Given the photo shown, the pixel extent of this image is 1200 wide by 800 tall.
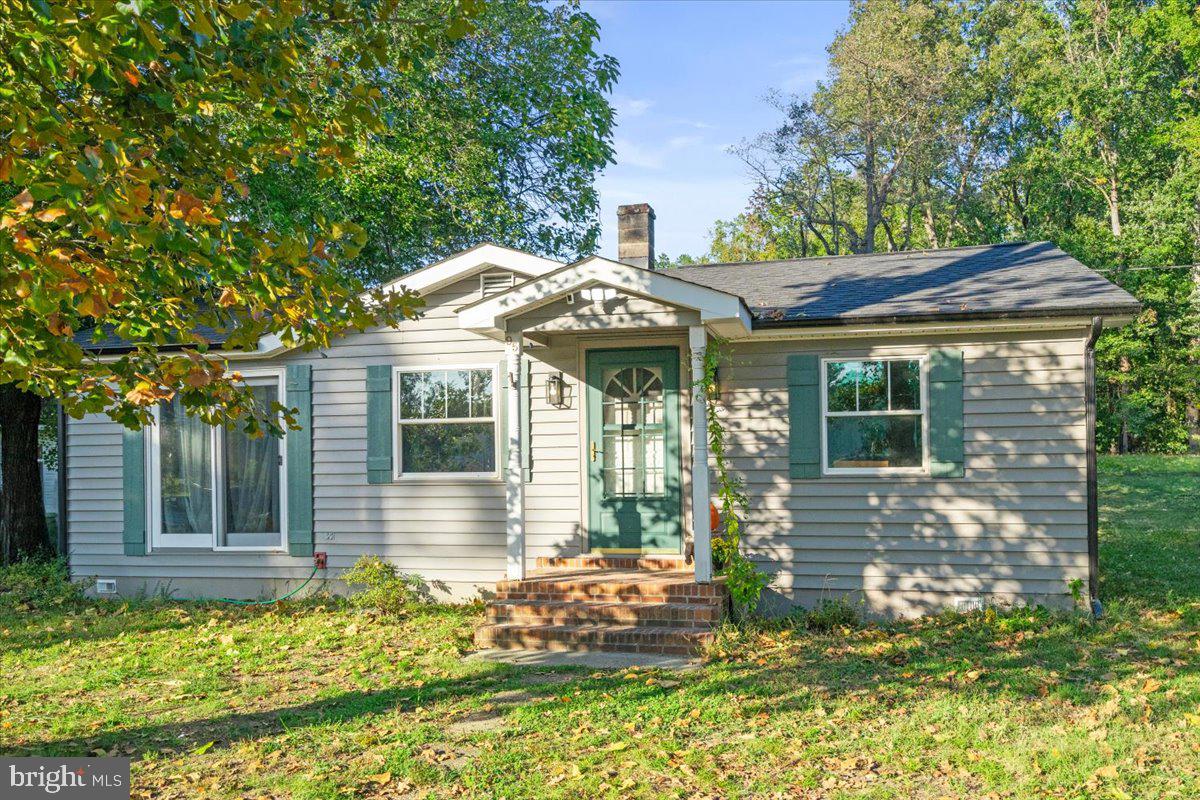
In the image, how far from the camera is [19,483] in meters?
12.5

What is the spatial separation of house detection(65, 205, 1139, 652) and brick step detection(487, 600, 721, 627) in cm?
13

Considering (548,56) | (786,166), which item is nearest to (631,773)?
(548,56)

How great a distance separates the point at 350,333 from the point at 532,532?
3.13 m

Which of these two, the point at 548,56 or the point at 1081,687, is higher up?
the point at 548,56

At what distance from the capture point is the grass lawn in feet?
16.1

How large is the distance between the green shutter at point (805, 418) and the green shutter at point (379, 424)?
14.6ft

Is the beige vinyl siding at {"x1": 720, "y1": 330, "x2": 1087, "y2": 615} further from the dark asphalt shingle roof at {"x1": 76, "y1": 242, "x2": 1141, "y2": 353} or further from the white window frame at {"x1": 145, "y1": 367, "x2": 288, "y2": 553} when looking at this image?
the white window frame at {"x1": 145, "y1": 367, "x2": 288, "y2": 553}

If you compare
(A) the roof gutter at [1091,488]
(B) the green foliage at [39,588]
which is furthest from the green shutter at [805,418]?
(B) the green foliage at [39,588]

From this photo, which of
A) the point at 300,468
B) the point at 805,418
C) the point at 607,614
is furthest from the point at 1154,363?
the point at 300,468

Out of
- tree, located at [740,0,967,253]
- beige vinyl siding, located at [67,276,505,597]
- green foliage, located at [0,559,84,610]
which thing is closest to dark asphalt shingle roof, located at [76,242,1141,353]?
beige vinyl siding, located at [67,276,505,597]

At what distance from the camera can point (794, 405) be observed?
9008 mm

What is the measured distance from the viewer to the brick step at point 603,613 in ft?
26.2

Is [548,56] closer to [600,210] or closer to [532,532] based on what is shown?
[600,210]

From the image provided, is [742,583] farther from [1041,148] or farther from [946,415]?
[1041,148]
